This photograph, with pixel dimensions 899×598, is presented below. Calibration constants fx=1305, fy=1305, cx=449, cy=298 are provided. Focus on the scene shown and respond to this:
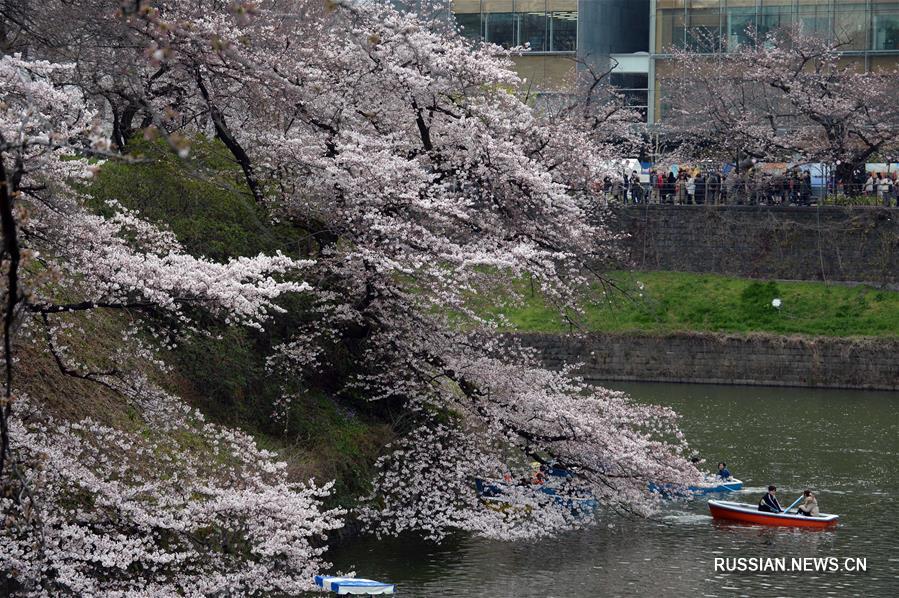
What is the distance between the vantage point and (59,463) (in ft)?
45.3

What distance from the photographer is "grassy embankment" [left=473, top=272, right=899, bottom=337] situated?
40719 millimetres

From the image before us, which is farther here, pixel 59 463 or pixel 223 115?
pixel 223 115

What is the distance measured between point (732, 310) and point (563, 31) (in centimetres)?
2011

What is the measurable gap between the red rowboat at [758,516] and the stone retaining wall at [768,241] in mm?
20814

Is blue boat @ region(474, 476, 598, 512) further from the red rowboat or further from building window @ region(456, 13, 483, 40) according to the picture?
building window @ region(456, 13, 483, 40)

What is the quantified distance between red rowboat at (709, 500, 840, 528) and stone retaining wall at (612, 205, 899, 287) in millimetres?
20814

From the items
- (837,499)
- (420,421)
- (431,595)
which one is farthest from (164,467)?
(837,499)

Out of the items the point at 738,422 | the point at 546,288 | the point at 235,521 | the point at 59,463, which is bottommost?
the point at 738,422

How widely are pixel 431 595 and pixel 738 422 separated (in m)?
17.4

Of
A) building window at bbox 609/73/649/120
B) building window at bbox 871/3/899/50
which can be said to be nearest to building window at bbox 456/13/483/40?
building window at bbox 609/73/649/120

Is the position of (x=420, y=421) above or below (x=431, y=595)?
above

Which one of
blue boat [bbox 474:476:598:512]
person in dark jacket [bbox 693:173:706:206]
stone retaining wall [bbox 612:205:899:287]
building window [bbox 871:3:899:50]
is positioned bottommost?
blue boat [bbox 474:476:598:512]

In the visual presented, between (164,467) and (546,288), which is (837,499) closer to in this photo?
(546,288)

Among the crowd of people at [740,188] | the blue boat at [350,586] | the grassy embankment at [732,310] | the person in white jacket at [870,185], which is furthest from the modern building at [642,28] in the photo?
the blue boat at [350,586]
